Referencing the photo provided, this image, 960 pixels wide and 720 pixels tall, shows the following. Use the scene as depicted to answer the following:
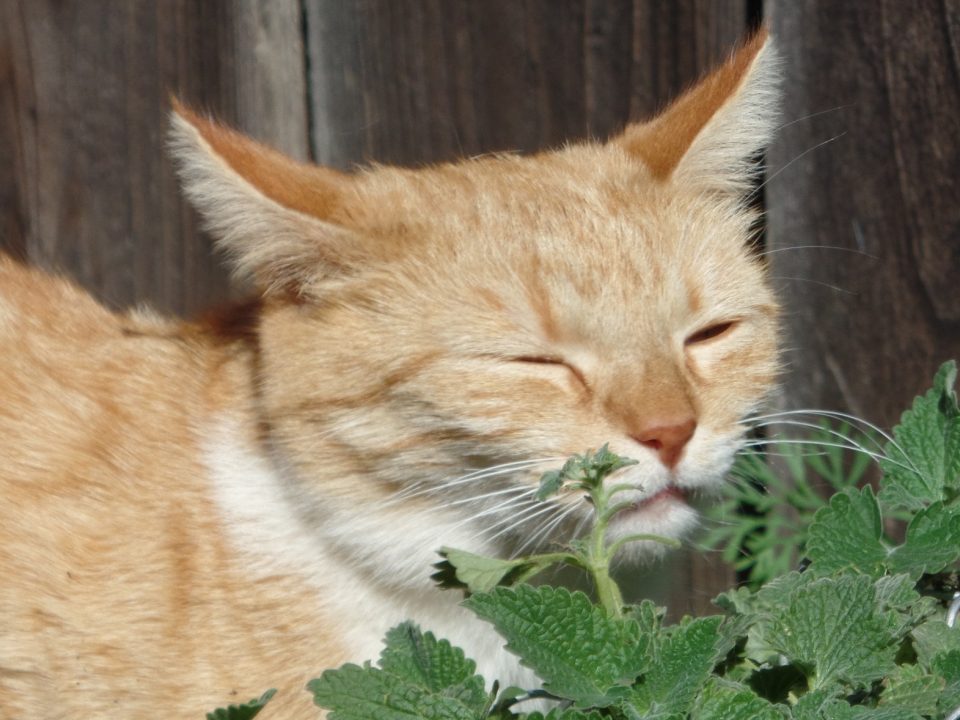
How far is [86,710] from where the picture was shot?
1.96 m

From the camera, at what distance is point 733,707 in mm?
870

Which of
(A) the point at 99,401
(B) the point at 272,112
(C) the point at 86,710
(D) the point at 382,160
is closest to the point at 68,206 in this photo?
(B) the point at 272,112

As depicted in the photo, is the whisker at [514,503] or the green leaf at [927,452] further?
the whisker at [514,503]

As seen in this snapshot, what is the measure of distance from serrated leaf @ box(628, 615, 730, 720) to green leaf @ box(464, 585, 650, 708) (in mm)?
16

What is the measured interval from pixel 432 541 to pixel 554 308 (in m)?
0.43

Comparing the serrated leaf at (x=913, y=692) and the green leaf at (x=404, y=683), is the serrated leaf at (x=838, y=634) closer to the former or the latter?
the serrated leaf at (x=913, y=692)

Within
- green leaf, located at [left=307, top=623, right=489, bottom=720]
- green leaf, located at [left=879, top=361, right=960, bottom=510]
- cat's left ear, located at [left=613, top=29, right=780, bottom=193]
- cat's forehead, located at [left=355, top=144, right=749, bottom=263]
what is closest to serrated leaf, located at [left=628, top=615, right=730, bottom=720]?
green leaf, located at [left=307, top=623, right=489, bottom=720]

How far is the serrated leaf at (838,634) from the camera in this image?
36.7 inches

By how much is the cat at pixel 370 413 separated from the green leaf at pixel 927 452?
1.75 ft

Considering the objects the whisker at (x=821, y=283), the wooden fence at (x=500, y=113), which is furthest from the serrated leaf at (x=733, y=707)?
the whisker at (x=821, y=283)

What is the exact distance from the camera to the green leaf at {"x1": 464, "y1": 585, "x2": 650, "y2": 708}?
0.89 metres

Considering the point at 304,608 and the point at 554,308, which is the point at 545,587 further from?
the point at 304,608

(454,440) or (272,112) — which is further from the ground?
(272,112)

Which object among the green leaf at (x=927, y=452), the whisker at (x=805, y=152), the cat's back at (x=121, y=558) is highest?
the whisker at (x=805, y=152)
